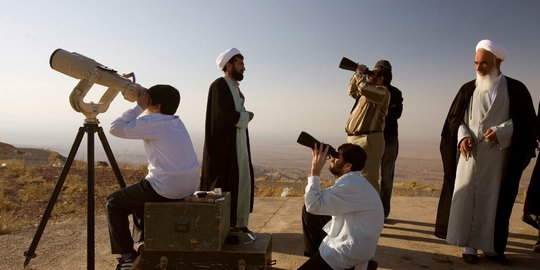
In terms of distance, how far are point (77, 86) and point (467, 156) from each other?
3.75 metres

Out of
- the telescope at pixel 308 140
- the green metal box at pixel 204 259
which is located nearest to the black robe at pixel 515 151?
the telescope at pixel 308 140

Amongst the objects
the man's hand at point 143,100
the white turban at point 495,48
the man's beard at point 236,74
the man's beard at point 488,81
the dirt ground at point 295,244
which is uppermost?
the white turban at point 495,48

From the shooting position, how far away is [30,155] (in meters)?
20.4

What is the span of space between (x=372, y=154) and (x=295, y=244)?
1314mm

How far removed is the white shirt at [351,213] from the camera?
306 cm

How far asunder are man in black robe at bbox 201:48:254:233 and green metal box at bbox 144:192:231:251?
151 cm

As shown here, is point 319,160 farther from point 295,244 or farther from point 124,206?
point 295,244

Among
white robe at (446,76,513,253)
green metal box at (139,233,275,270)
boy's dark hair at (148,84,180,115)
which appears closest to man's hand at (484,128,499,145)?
white robe at (446,76,513,253)

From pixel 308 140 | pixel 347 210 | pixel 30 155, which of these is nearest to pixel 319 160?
pixel 308 140

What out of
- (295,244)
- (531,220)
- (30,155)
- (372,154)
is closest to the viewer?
(295,244)

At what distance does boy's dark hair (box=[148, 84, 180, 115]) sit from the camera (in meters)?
3.71

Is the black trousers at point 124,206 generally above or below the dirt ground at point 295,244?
above

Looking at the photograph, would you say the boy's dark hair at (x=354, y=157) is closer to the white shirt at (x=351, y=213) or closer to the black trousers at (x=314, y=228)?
the white shirt at (x=351, y=213)

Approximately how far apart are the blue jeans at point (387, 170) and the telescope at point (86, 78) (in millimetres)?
3282
